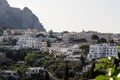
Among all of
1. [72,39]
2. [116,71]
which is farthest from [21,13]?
[116,71]

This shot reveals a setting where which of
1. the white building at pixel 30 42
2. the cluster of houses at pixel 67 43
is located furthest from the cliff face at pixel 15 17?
the white building at pixel 30 42

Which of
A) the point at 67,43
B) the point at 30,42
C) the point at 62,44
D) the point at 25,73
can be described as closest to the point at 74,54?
the point at 62,44

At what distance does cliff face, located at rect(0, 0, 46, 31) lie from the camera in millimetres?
134250

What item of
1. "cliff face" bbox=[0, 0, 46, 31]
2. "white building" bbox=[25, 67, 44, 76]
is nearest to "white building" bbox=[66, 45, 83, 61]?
"white building" bbox=[25, 67, 44, 76]

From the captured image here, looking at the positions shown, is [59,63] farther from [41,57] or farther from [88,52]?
[88,52]

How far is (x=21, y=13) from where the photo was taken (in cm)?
13625

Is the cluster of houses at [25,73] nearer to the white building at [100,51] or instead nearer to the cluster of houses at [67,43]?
the cluster of houses at [67,43]

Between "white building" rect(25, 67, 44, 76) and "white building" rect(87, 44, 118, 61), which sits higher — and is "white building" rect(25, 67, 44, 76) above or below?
below

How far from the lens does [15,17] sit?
445 feet

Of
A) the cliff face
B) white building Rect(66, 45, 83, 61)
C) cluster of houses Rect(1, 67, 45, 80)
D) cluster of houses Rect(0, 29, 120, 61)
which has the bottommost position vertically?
cluster of houses Rect(1, 67, 45, 80)

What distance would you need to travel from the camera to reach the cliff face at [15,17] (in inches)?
5285

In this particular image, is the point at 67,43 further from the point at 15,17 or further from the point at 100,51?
the point at 15,17

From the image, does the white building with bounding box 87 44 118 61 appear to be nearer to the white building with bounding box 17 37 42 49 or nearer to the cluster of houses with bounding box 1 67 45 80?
the cluster of houses with bounding box 1 67 45 80

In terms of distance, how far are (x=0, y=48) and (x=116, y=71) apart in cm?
8124
